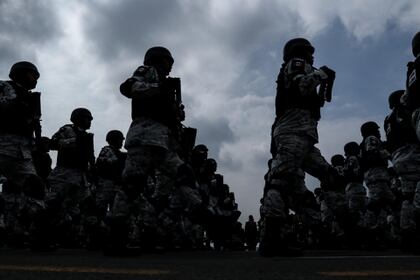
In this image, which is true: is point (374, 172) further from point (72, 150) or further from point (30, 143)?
point (30, 143)

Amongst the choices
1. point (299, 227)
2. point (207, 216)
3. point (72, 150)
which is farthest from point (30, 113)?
point (299, 227)

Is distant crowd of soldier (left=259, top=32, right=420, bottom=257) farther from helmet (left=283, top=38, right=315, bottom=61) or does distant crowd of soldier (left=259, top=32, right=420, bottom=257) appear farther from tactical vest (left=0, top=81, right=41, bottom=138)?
tactical vest (left=0, top=81, right=41, bottom=138)

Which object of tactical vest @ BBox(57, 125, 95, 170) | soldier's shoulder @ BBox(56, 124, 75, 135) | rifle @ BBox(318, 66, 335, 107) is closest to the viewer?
rifle @ BBox(318, 66, 335, 107)

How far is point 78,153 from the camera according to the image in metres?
8.47

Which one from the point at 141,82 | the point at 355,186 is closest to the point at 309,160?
the point at 141,82

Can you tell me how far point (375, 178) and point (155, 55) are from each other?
5.66 m

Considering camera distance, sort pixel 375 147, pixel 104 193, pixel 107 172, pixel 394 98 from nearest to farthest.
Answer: pixel 394 98 → pixel 375 147 → pixel 107 172 → pixel 104 193

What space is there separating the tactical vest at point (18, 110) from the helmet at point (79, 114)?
5.30 feet

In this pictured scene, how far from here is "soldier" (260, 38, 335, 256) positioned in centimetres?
519

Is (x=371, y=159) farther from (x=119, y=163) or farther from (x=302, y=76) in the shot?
(x=119, y=163)

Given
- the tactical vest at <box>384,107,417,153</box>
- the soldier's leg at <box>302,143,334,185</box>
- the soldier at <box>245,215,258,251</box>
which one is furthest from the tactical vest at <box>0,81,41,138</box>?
the soldier at <box>245,215,258,251</box>

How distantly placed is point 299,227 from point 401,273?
15.3m

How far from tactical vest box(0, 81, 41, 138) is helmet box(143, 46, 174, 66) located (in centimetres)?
186

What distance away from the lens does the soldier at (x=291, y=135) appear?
17.0 feet
